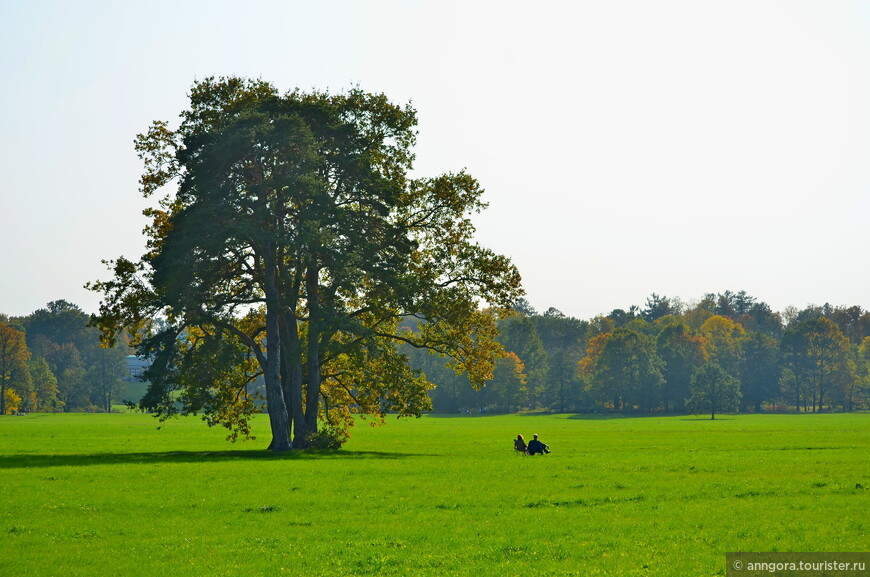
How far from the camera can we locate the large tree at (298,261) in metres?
46.7

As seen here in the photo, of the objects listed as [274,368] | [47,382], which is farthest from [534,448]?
[47,382]

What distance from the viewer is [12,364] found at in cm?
15838

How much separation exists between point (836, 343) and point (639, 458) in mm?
141879

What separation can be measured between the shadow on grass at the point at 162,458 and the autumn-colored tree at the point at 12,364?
117483 mm

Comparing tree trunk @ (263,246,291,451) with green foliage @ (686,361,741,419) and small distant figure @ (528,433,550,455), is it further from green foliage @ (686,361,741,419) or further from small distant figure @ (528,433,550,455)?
green foliage @ (686,361,741,419)

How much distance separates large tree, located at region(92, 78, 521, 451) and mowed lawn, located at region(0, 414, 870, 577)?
802 centimetres

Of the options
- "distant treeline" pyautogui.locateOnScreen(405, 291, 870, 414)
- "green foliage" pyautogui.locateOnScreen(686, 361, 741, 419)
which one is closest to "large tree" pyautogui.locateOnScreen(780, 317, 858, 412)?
"distant treeline" pyautogui.locateOnScreen(405, 291, 870, 414)

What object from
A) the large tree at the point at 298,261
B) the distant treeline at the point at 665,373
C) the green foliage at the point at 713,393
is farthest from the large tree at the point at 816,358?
the large tree at the point at 298,261

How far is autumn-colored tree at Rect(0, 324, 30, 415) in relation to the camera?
504 feet

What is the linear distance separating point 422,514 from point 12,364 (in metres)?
152

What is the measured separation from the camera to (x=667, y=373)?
164250mm

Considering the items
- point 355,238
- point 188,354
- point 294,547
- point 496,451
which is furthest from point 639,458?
point 294,547

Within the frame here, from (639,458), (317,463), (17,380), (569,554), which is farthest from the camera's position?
(17,380)

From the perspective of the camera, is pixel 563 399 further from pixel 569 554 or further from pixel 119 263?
pixel 569 554
